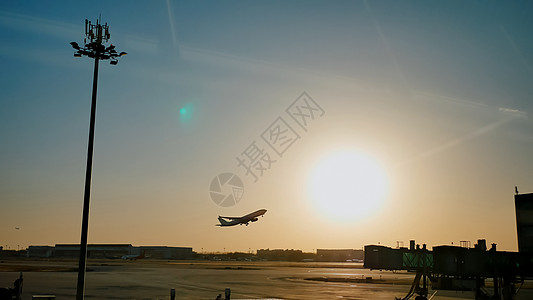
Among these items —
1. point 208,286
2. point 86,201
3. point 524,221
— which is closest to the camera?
point 86,201

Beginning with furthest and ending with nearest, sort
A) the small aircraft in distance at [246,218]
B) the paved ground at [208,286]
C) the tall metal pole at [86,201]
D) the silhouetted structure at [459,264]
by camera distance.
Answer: the small aircraft in distance at [246,218]
the paved ground at [208,286]
the silhouetted structure at [459,264]
the tall metal pole at [86,201]

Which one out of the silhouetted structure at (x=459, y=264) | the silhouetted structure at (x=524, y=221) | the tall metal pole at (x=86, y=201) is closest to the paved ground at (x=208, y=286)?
the silhouetted structure at (x=524, y=221)

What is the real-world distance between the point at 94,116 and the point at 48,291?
28.0 metres

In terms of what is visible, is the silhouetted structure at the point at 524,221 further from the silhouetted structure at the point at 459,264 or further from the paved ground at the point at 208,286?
the silhouetted structure at the point at 459,264

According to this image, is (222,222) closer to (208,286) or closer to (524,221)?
(208,286)

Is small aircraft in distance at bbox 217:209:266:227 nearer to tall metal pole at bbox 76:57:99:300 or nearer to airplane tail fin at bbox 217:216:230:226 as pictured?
airplane tail fin at bbox 217:216:230:226

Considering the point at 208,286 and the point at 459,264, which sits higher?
the point at 459,264

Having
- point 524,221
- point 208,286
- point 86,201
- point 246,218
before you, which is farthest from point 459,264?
point 246,218

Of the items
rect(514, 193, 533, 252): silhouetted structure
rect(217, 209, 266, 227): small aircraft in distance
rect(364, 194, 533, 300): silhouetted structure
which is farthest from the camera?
rect(217, 209, 266, 227): small aircraft in distance

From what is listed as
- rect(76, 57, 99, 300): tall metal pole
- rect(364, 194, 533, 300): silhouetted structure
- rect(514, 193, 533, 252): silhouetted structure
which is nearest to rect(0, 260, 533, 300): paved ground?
rect(514, 193, 533, 252): silhouetted structure

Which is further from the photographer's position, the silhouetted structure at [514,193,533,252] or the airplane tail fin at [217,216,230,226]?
the airplane tail fin at [217,216,230,226]

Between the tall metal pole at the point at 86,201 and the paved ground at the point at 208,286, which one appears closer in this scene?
the tall metal pole at the point at 86,201

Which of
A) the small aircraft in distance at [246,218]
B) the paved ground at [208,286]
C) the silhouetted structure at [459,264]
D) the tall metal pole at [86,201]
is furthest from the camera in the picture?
the small aircraft in distance at [246,218]

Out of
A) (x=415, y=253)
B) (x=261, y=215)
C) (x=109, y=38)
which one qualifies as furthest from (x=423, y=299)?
(x=261, y=215)
